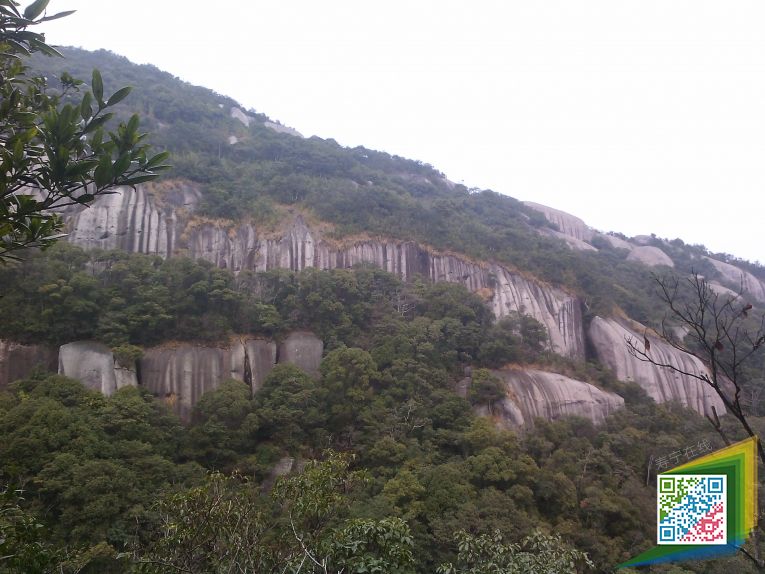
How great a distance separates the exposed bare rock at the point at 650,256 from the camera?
42.1m

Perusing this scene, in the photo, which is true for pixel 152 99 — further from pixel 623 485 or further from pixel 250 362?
pixel 623 485

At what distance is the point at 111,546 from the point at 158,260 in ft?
45.8

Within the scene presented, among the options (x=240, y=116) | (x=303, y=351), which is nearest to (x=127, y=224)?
(x=303, y=351)

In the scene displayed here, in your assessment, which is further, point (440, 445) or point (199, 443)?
point (440, 445)

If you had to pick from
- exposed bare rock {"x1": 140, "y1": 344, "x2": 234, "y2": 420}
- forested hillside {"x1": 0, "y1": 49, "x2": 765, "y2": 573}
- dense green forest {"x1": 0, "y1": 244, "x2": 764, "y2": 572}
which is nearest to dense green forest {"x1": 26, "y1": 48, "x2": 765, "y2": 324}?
forested hillside {"x1": 0, "y1": 49, "x2": 765, "y2": 573}

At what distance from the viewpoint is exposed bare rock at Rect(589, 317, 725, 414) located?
83.5 feet

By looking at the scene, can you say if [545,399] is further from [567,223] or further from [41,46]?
[567,223]

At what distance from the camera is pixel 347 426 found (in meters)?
17.5

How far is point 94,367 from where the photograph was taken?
1731 centimetres

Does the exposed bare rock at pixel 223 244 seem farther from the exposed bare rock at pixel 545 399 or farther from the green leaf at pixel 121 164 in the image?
the green leaf at pixel 121 164

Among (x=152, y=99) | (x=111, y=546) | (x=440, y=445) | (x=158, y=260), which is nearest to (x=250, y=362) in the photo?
(x=158, y=260)

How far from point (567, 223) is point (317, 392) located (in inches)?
1470

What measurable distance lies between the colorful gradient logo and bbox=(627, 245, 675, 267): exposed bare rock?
1692 inches

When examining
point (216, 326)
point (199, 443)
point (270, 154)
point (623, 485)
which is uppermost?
point (270, 154)
